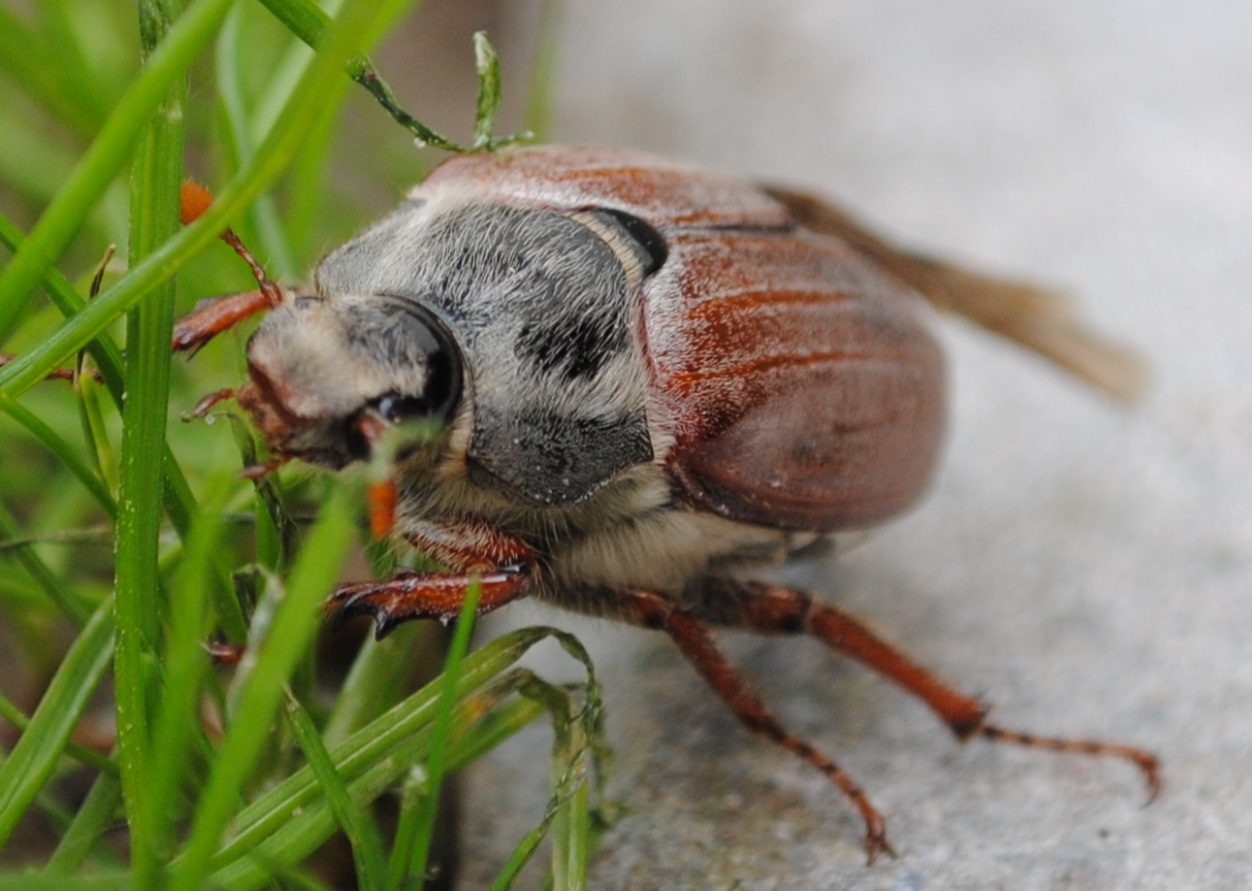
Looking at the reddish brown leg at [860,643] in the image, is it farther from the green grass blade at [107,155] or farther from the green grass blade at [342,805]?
the green grass blade at [107,155]

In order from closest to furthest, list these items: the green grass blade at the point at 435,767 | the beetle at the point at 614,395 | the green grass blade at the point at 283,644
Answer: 1. the green grass blade at the point at 283,644
2. the green grass blade at the point at 435,767
3. the beetle at the point at 614,395

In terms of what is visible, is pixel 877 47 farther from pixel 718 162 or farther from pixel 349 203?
pixel 349 203

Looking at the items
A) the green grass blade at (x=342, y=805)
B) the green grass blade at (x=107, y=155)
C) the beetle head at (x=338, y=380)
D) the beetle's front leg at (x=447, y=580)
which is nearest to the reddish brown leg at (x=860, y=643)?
the beetle's front leg at (x=447, y=580)

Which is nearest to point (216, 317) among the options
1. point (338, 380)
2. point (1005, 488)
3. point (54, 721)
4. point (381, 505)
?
point (338, 380)

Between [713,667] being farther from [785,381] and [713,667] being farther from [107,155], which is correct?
[107,155]

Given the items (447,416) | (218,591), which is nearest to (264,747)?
(218,591)
